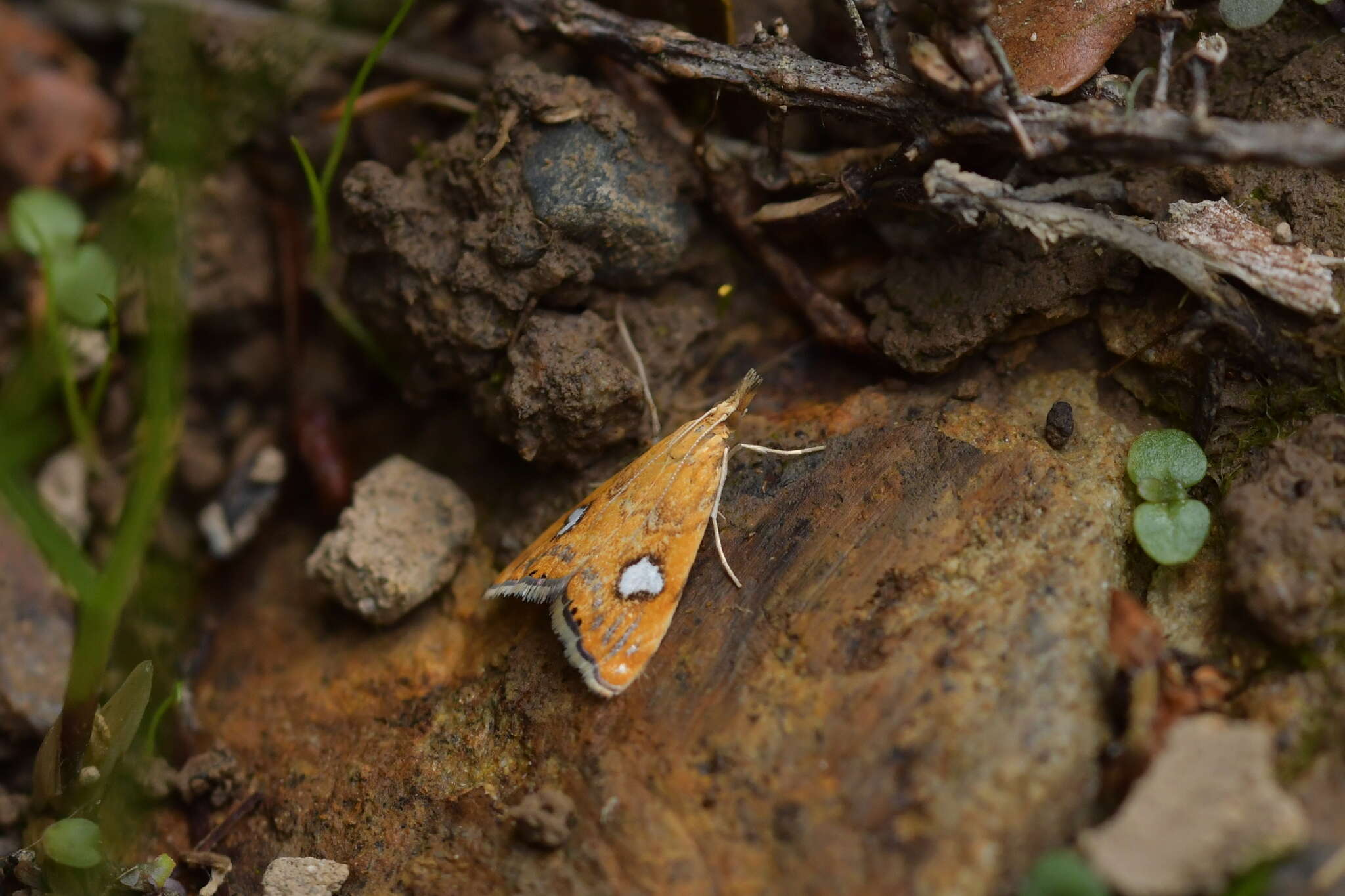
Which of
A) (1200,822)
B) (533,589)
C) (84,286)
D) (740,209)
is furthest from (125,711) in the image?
(1200,822)

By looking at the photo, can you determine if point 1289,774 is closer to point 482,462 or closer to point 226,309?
point 482,462

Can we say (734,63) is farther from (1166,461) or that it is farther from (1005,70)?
(1166,461)

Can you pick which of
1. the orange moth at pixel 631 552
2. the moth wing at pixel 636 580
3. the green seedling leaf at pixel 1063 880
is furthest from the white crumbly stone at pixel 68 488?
the green seedling leaf at pixel 1063 880

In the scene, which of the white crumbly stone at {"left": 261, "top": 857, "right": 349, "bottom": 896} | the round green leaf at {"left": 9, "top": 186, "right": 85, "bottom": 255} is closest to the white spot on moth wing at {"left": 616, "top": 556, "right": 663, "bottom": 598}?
the white crumbly stone at {"left": 261, "top": 857, "right": 349, "bottom": 896}

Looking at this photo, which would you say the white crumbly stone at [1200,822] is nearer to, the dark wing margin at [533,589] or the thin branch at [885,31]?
the dark wing margin at [533,589]

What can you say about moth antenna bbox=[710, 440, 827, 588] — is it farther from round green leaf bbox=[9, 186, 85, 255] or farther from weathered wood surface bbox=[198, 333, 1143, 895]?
round green leaf bbox=[9, 186, 85, 255]

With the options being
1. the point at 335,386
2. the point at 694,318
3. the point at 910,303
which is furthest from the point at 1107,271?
the point at 335,386
